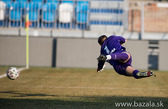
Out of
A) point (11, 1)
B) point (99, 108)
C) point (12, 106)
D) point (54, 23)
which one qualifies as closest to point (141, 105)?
point (99, 108)

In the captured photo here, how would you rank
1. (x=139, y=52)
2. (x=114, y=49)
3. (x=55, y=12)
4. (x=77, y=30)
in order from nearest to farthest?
(x=114, y=49) → (x=139, y=52) → (x=77, y=30) → (x=55, y=12)

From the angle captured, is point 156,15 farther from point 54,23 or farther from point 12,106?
point 12,106

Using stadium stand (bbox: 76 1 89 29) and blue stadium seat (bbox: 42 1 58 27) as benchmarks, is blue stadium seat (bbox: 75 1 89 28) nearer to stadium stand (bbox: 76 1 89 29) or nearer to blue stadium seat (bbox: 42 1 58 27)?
stadium stand (bbox: 76 1 89 29)

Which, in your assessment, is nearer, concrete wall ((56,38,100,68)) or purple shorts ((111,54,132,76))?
purple shorts ((111,54,132,76))

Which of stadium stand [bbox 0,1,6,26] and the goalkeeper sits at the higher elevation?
stadium stand [bbox 0,1,6,26]

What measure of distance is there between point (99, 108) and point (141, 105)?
1153 millimetres

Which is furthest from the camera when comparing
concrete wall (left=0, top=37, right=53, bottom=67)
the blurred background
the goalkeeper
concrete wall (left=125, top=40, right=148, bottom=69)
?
concrete wall (left=0, top=37, right=53, bottom=67)

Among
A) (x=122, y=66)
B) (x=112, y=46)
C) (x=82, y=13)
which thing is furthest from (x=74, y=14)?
(x=122, y=66)

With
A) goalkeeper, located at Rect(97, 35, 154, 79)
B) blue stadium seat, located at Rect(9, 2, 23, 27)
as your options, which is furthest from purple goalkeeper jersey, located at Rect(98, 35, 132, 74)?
blue stadium seat, located at Rect(9, 2, 23, 27)

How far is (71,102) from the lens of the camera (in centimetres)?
811

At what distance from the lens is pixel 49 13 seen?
25.4 metres

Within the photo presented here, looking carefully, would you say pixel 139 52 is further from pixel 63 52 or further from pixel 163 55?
pixel 63 52

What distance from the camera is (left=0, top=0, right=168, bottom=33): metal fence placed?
24703 mm

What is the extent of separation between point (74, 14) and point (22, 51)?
4653mm
